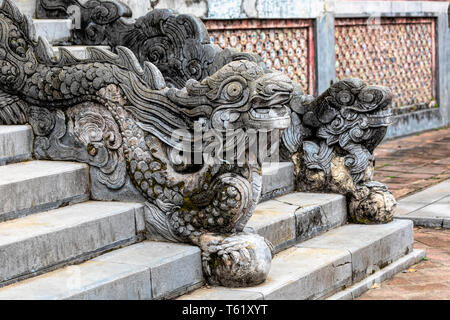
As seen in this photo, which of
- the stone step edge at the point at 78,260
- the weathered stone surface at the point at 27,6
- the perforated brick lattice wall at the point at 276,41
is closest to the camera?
the stone step edge at the point at 78,260

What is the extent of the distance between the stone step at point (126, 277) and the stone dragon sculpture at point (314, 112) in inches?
65.6

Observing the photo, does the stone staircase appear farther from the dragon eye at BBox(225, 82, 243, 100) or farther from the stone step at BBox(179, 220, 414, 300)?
the dragon eye at BBox(225, 82, 243, 100)

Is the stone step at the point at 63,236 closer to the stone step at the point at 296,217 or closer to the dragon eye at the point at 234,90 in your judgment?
the stone step at the point at 296,217

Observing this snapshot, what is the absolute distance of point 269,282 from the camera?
14.4ft

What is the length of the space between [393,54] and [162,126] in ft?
25.6

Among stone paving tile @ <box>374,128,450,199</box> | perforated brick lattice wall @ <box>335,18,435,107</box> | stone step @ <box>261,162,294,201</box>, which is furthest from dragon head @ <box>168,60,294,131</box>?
perforated brick lattice wall @ <box>335,18,435,107</box>

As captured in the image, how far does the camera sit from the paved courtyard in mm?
4969

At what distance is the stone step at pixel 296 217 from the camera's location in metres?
4.95

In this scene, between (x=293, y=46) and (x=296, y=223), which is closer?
(x=296, y=223)

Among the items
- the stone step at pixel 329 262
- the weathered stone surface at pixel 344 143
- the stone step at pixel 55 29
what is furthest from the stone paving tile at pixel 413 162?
the stone step at pixel 55 29

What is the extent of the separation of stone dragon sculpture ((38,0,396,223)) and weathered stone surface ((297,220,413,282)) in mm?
155
